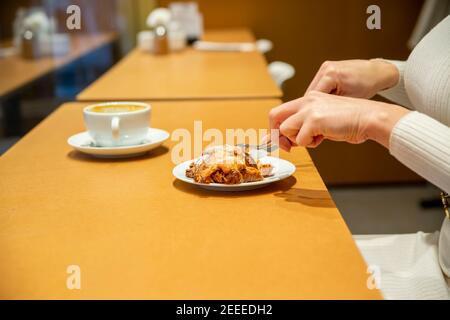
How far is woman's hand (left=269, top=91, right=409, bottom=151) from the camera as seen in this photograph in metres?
0.92

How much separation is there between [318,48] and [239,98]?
2.13 metres

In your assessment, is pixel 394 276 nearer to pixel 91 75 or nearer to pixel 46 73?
pixel 46 73

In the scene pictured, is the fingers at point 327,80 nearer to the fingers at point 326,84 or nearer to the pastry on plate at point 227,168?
the fingers at point 326,84

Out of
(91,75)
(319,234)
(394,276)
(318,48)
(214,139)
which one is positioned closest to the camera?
(319,234)

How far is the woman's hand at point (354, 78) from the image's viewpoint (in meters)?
1.22

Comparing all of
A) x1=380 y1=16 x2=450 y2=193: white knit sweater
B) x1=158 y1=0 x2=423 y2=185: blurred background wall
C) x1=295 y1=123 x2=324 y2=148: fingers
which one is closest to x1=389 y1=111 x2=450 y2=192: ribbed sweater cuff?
x1=380 y1=16 x2=450 y2=193: white knit sweater

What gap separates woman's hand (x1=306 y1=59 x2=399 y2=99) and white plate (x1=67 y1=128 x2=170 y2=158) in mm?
335

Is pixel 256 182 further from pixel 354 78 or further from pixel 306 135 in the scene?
pixel 354 78

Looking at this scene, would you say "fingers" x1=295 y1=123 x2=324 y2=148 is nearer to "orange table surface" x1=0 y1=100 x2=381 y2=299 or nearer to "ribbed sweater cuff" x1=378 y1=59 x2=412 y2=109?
"orange table surface" x1=0 y1=100 x2=381 y2=299

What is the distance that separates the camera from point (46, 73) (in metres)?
2.69

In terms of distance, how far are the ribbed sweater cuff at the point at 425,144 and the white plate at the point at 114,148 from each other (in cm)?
49

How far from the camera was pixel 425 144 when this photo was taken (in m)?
0.89

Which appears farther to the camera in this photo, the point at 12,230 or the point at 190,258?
the point at 12,230

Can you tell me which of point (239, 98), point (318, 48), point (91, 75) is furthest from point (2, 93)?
point (318, 48)
